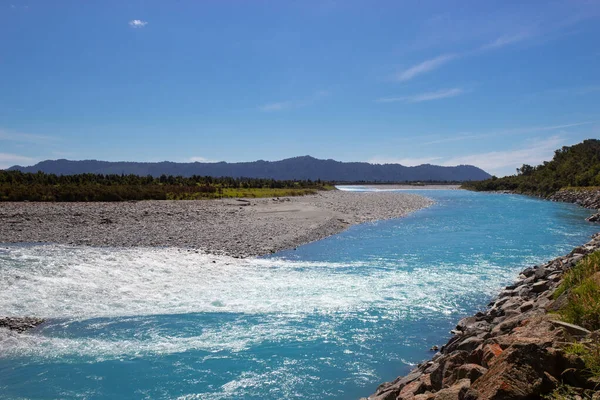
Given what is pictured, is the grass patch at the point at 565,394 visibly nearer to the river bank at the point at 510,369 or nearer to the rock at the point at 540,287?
the river bank at the point at 510,369

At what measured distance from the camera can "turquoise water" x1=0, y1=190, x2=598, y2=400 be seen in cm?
954

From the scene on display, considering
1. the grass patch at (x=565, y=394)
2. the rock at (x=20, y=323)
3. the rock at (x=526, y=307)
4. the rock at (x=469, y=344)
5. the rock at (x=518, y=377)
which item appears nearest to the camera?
the grass patch at (x=565, y=394)

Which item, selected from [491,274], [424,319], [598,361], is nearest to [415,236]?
[491,274]

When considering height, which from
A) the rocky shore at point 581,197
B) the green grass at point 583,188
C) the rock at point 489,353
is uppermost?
the green grass at point 583,188

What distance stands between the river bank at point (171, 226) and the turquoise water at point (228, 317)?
9.06 ft

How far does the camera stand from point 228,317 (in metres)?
13.4

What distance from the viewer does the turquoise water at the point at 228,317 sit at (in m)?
9.54

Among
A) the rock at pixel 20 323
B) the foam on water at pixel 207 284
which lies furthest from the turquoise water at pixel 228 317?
the rock at pixel 20 323

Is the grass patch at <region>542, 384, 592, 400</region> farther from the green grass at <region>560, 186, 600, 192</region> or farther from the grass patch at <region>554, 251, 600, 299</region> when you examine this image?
the green grass at <region>560, 186, 600, 192</region>

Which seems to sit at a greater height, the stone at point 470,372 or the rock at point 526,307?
the stone at point 470,372

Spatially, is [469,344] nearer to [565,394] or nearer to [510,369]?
[510,369]

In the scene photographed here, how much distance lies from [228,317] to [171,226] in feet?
73.2

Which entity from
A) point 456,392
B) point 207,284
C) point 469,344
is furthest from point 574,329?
point 207,284

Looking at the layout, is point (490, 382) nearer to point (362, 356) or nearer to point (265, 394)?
point (265, 394)
